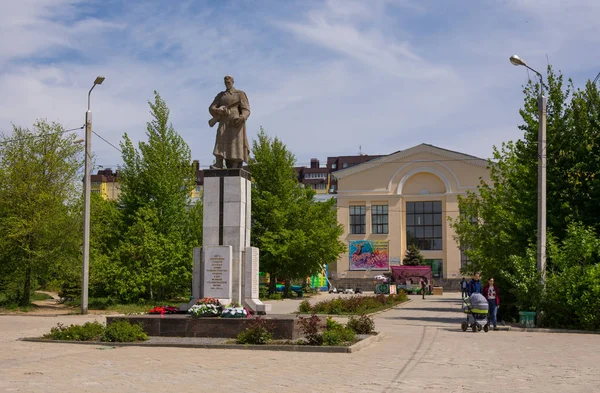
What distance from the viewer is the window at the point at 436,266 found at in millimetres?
80625

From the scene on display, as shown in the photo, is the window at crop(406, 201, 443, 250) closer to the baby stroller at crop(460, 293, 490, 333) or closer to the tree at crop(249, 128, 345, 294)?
the tree at crop(249, 128, 345, 294)

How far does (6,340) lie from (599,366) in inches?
568

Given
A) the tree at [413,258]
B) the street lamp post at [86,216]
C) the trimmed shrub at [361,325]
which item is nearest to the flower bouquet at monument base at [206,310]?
the trimmed shrub at [361,325]

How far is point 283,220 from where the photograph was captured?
54.0 m

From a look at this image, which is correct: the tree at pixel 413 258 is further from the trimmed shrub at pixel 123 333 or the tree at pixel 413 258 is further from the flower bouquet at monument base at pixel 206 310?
the trimmed shrub at pixel 123 333

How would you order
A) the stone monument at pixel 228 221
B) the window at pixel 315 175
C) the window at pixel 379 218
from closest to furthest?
the stone monument at pixel 228 221 → the window at pixel 379 218 → the window at pixel 315 175

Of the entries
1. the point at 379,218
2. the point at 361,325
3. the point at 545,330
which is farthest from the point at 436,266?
the point at 361,325

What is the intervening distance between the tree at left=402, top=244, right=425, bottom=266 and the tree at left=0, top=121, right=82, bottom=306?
158 ft

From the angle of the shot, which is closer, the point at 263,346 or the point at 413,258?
the point at 263,346

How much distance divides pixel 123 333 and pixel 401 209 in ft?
221

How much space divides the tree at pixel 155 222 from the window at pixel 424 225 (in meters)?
42.4

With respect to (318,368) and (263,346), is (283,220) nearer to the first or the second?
(263,346)

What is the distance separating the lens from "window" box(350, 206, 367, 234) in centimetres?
8306

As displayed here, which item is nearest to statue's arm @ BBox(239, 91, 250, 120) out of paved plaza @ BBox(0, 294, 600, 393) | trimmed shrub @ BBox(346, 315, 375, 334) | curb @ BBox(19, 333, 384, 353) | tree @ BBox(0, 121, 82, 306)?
trimmed shrub @ BBox(346, 315, 375, 334)
